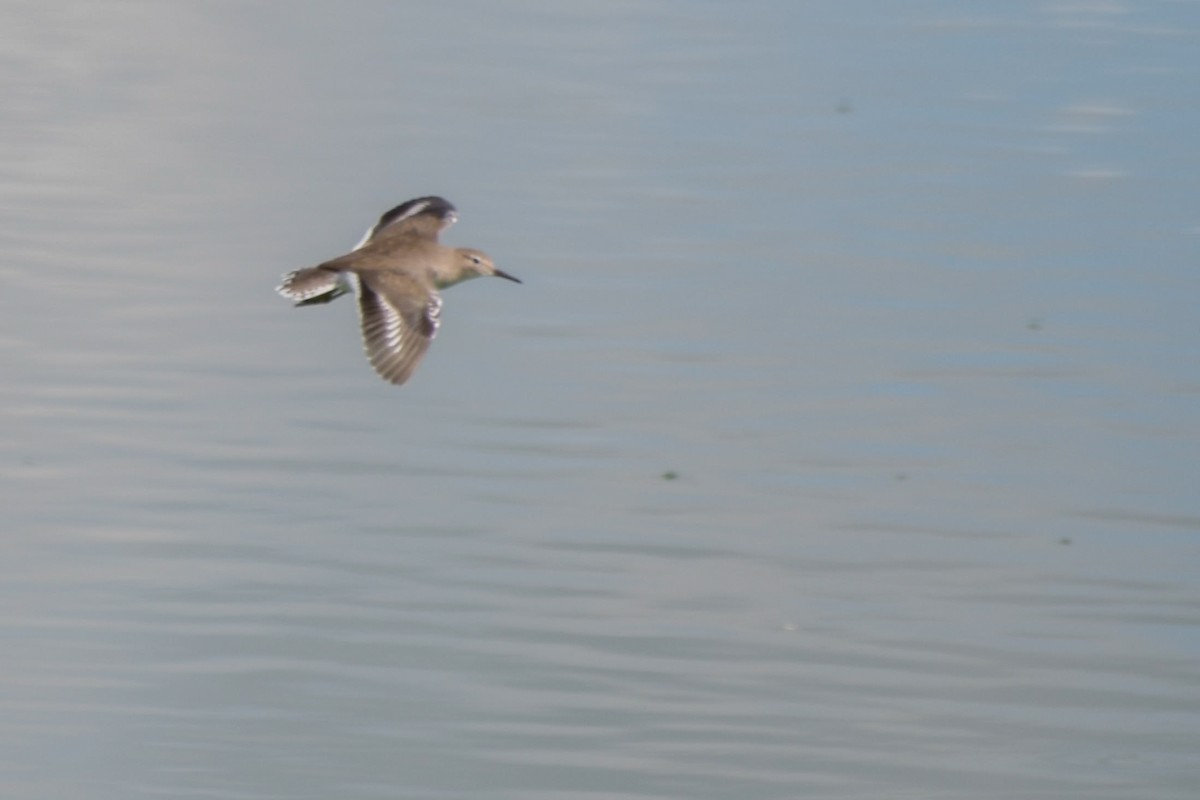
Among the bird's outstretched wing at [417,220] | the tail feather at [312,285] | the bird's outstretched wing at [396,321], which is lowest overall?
the bird's outstretched wing at [396,321]

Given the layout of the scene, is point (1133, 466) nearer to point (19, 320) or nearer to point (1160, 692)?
point (1160, 692)

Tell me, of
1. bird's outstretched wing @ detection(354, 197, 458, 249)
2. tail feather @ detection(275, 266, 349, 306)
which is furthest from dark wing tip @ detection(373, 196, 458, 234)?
tail feather @ detection(275, 266, 349, 306)

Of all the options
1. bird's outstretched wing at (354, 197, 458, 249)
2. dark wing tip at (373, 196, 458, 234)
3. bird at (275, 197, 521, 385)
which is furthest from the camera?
dark wing tip at (373, 196, 458, 234)

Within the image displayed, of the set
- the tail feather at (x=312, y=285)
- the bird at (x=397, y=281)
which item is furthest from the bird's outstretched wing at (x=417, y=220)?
the tail feather at (x=312, y=285)

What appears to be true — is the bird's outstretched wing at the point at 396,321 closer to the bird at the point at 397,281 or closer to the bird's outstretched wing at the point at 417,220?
the bird at the point at 397,281

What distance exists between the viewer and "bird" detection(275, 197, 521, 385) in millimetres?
9648

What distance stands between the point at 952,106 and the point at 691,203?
3.67 meters

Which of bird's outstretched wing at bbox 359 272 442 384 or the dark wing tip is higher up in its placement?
the dark wing tip

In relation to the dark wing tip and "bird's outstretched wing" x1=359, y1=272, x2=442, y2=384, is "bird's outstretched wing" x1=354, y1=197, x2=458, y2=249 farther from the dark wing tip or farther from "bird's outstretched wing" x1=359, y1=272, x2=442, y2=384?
"bird's outstretched wing" x1=359, y1=272, x2=442, y2=384

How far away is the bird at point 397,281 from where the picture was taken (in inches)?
380

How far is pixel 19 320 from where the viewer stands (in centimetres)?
1404

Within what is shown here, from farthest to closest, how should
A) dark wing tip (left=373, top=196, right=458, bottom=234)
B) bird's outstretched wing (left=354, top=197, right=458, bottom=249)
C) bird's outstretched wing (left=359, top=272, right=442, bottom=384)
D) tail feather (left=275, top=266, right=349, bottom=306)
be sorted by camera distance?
1. dark wing tip (left=373, top=196, right=458, bottom=234)
2. bird's outstretched wing (left=354, top=197, right=458, bottom=249)
3. tail feather (left=275, top=266, right=349, bottom=306)
4. bird's outstretched wing (left=359, top=272, right=442, bottom=384)

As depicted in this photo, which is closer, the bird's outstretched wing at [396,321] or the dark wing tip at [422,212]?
the bird's outstretched wing at [396,321]

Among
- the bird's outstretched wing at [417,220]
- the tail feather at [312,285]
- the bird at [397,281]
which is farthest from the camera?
the bird's outstretched wing at [417,220]
